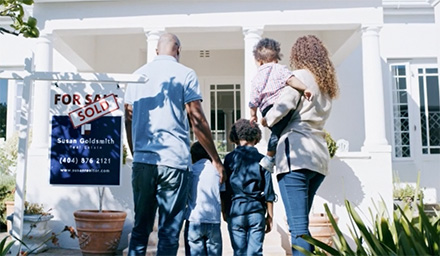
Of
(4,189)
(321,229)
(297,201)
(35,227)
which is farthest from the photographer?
(4,189)

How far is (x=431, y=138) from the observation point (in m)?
8.35

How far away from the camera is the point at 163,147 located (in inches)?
90.7

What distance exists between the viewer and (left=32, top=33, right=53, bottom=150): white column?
6047mm

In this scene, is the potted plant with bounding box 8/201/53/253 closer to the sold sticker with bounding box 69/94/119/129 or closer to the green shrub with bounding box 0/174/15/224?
the green shrub with bounding box 0/174/15/224

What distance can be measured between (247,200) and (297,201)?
2.49 feet

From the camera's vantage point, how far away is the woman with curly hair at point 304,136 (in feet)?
7.47

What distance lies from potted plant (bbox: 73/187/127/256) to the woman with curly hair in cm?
329

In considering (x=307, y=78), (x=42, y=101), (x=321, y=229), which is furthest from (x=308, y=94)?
(x=42, y=101)

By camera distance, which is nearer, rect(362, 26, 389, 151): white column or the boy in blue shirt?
the boy in blue shirt

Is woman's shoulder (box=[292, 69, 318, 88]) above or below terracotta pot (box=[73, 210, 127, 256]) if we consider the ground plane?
above

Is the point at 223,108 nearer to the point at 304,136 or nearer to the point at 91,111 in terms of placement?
the point at 91,111

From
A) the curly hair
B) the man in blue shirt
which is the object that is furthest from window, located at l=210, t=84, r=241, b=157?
the man in blue shirt

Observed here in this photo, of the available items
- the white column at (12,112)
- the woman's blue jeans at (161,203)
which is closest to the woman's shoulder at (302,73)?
the woman's blue jeans at (161,203)

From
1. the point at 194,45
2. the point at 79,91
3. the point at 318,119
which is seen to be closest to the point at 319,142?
the point at 318,119
